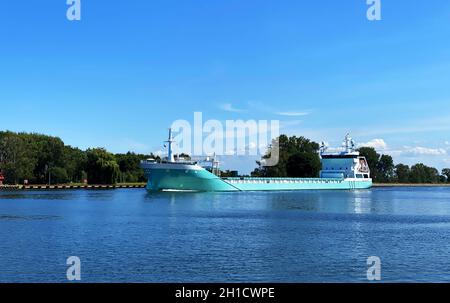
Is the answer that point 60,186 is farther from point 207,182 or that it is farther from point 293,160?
point 293,160

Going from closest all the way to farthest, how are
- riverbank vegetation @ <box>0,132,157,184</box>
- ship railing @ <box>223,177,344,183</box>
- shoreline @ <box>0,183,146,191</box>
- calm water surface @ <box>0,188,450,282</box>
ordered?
calm water surface @ <box>0,188,450,282</box> < ship railing @ <box>223,177,344,183</box> < shoreline @ <box>0,183,146,191</box> < riverbank vegetation @ <box>0,132,157,184</box>

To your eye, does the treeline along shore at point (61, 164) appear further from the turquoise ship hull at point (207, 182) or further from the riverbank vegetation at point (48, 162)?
the turquoise ship hull at point (207, 182)

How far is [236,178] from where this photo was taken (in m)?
108

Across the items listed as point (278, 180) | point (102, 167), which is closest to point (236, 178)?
point (278, 180)

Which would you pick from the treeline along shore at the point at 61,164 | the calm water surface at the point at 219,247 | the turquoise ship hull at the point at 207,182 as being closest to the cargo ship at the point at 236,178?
the turquoise ship hull at the point at 207,182

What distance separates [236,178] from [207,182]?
14.8 metres

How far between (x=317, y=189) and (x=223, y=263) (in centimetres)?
10290

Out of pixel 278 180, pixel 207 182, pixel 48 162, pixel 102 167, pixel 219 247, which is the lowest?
pixel 219 247

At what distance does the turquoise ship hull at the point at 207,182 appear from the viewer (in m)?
90.1

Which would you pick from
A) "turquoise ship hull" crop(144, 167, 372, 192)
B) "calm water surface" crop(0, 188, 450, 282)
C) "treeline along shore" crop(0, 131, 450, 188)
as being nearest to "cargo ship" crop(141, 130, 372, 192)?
"turquoise ship hull" crop(144, 167, 372, 192)

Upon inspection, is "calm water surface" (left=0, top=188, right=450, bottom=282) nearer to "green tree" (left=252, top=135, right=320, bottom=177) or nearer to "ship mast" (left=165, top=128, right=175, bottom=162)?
"ship mast" (left=165, top=128, right=175, bottom=162)

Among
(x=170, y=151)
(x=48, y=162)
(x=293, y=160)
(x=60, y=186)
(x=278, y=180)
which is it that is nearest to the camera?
(x=170, y=151)

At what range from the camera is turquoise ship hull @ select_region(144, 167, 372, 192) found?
90.1 m

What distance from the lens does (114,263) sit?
25.3 metres
